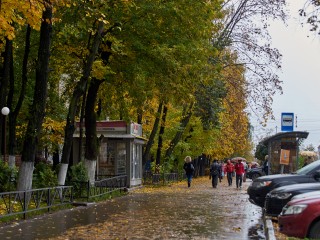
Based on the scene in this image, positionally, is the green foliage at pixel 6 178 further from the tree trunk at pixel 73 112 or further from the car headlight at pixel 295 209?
the car headlight at pixel 295 209

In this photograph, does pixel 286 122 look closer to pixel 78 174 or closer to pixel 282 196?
pixel 78 174

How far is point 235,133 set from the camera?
56125 millimetres

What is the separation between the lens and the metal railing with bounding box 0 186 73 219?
1413 centimetres

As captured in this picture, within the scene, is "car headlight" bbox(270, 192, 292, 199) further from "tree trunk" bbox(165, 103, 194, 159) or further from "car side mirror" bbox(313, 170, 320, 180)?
"tree trunk" bbox(165, 103, 194, 159)

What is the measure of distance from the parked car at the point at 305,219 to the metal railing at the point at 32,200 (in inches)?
273

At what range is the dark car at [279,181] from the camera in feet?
49.8

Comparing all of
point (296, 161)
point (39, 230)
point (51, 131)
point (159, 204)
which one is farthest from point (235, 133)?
point (39, 230)

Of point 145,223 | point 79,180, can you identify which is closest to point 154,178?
point 79,180

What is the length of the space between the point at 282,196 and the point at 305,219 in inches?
124

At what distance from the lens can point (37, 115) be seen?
55.9 ft

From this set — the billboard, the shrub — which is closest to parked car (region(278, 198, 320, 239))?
the shrub

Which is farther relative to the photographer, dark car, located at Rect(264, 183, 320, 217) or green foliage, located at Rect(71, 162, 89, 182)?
green foliage, located at Rect(71, 162, 89, 182)

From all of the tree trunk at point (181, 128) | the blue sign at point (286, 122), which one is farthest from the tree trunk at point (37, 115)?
the tree trunk at point (181, 128)

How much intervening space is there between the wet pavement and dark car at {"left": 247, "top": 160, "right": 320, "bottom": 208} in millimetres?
667
